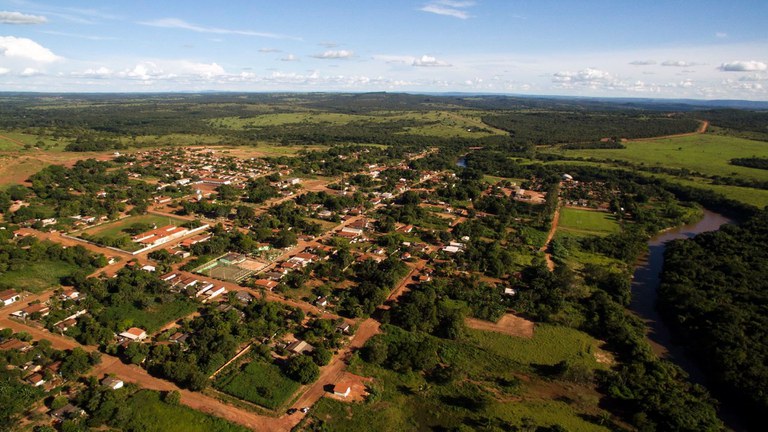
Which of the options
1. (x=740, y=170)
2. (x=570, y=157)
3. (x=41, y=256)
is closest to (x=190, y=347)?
(x=41, y=256)

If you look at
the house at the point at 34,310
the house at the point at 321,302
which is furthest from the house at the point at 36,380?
the house at the point at 321,302

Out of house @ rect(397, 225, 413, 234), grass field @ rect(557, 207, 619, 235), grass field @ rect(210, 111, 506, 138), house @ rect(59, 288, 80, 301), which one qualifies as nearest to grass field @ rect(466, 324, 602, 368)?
house @ rect(397, 225, 413, 234)

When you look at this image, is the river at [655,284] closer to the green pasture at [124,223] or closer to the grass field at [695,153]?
the grass field at [695,153]

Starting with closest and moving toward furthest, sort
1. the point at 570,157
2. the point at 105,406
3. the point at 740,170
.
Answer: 1. the point at 105,406
2. the point at 740,170
3. the point at 570,157

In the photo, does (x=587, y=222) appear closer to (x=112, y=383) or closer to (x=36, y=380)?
(x=112, y=383)

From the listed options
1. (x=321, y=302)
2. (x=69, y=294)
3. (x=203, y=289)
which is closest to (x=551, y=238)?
(x=321, y=302)

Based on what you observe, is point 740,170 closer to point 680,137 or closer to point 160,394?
point 680,137
